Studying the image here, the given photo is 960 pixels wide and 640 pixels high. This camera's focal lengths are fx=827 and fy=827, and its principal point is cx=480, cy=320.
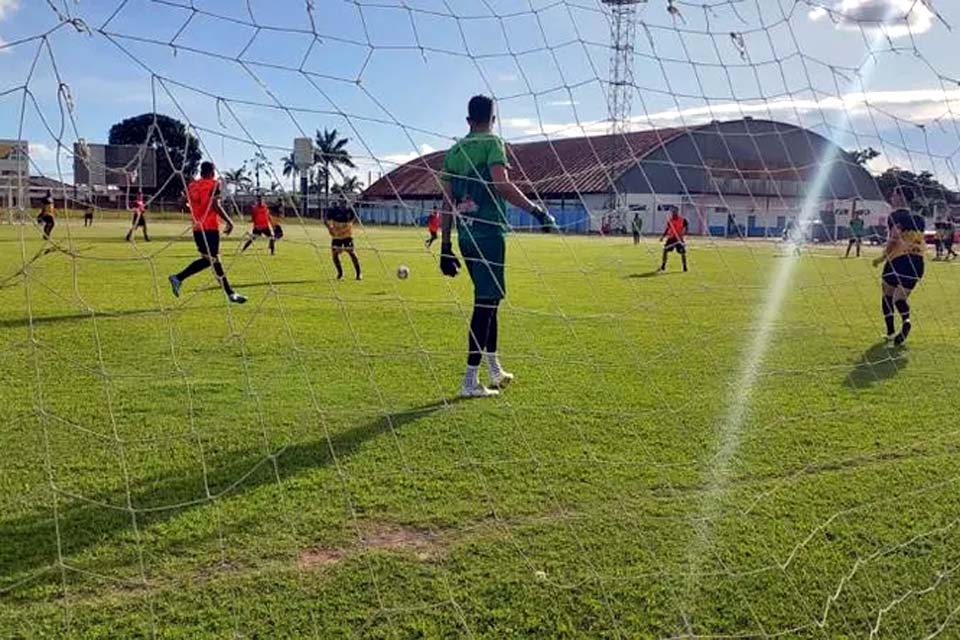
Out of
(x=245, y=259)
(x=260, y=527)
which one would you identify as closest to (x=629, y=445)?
(x=260, y=527)

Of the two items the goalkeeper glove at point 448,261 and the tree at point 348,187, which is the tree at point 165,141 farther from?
the goalkeeper glove at point 448,261

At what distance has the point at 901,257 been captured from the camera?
25.4 feet

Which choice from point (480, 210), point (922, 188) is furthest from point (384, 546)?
point (922, 188)

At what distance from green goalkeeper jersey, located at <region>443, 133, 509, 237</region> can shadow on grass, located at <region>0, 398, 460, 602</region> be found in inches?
55.4

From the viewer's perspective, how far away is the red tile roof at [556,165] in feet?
15.9

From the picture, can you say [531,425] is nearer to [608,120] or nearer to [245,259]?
[608,120]

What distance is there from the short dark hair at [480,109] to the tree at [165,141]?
170 cm

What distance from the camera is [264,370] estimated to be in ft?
19.7

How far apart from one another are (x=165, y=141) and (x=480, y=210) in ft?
6.57

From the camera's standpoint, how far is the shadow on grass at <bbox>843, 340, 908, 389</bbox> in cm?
609

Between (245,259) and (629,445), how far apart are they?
15098 millimetres

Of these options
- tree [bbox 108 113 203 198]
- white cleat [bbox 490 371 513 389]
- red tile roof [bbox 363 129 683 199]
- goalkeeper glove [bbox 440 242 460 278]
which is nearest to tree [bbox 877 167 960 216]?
red tile roof [bbox 363 129 683 199]

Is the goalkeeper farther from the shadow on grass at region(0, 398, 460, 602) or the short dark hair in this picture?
the shadow on grass at region(0, 398, 460, 602)

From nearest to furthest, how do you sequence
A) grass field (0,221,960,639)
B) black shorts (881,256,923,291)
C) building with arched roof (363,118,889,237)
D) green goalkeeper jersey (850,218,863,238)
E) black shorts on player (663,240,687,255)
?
grass field (0,221,960,639) < building with arched roof (363,118,889,237) < black shorts (881,256,923,291) < black shorts on player (663,240,687,255) < green goalkeeper jersey (850,218,863,238)
